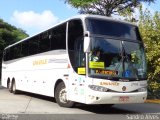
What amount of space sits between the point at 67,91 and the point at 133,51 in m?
2.84

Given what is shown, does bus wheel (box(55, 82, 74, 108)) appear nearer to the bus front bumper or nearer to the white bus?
the white bus

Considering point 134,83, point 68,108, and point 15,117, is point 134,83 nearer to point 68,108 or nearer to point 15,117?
point 68,108

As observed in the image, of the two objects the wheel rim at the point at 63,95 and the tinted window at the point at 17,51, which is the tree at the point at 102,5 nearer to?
the tinted window at the point at 17,51

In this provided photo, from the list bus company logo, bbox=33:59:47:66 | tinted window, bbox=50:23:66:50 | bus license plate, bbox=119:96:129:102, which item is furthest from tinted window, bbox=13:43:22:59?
bus license plate, bbox=119:96:129:102

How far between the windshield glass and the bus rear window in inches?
11.4

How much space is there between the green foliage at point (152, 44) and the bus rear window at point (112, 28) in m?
7.46

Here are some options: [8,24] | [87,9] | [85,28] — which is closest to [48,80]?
[85,28]

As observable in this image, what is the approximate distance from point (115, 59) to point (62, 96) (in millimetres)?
2871

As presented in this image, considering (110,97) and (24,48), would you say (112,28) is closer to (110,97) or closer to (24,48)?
(110,97)

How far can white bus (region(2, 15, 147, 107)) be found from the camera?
13641 mm

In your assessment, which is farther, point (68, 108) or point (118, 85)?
point (68, 108)

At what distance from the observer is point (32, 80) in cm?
1998

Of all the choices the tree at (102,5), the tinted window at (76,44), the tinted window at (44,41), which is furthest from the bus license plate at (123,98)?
the tree at (102,5)

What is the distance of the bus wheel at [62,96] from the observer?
15.4 metres
